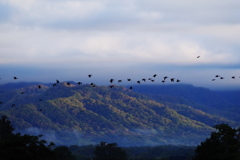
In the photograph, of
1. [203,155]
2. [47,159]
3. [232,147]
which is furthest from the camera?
[203,155]

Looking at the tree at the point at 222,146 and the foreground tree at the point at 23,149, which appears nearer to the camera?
the foreground tree at the point at 23,149

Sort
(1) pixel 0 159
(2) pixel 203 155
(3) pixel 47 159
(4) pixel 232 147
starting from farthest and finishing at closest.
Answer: (2) pixel 203 155
(4) pixel 232 147
(3) pixel 47 159
(1) pixel 0 159

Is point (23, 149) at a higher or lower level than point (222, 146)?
lower

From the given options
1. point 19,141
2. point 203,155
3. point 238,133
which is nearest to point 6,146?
point 19,141

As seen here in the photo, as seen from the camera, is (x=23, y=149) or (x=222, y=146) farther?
(x=222, y=146)

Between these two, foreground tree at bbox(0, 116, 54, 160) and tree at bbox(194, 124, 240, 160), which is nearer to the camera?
foreground tree at bbox(0, 116, 54, 160)

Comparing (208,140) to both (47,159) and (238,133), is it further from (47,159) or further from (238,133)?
(47,159)

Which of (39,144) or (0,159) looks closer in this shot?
(0,159)
